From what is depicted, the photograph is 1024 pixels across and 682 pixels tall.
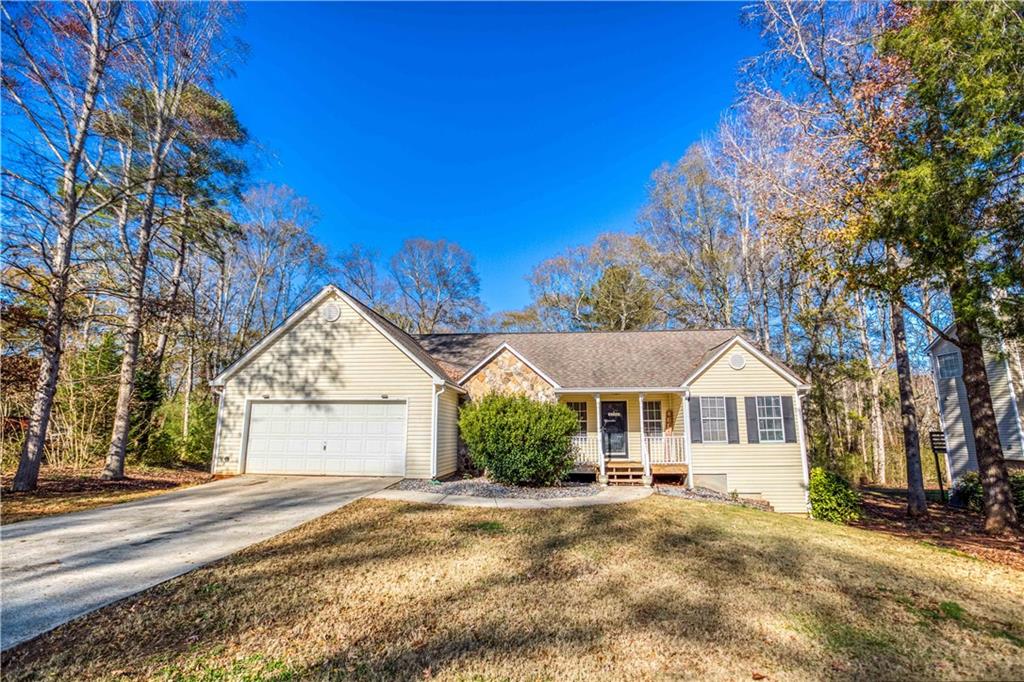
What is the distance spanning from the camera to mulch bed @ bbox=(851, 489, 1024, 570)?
7.12 metres

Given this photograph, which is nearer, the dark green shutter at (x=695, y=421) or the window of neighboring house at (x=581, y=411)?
the dark green shutter at (x=695, y=421)

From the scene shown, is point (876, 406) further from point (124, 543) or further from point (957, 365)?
point (124, 543)

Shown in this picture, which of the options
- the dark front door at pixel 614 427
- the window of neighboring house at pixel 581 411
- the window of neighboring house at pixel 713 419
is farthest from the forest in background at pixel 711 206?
the window of neighboring house at pixel 581 411

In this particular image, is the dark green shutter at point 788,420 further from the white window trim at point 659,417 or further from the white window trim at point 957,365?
the white window trim at point 957,365

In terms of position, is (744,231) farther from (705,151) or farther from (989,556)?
(989,556)

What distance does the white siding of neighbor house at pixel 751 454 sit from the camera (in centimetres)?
1292

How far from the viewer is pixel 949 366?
15781 mm

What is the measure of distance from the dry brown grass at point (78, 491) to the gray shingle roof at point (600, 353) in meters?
8.64

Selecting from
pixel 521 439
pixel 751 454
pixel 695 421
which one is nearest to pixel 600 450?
pixel 695 421

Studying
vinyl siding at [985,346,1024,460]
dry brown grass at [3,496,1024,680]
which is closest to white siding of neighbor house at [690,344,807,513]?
dry brown grass at [3,496,1024,680]

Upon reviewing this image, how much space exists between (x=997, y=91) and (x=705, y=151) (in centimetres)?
1410

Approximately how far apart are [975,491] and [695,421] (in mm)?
7364

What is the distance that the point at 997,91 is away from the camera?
637cm

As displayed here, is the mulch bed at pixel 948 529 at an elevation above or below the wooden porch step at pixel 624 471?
below
